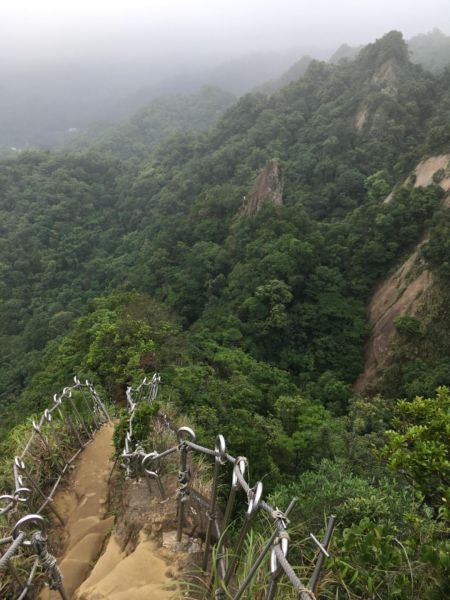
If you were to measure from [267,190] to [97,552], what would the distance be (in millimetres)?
31215

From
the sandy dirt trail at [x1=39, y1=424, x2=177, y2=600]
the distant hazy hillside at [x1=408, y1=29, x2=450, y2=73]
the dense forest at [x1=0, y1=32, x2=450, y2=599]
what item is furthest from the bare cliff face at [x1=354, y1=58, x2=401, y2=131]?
the sandy dirt trail at [x1=39, y1=424, x2=177, y2=600]

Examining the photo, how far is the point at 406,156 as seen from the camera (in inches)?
1345

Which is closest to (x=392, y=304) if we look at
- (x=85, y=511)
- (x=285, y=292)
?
(x=285, y=292)

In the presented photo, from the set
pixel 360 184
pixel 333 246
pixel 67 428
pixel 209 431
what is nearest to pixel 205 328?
pixel 333 246

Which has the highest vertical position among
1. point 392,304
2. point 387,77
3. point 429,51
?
point 429,51

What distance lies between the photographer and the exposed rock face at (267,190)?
33.4 metres

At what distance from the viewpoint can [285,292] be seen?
24781 millimetres

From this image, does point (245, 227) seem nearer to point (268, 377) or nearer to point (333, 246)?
point (333, 246)

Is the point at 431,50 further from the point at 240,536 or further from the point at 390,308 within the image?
the point at 240,536

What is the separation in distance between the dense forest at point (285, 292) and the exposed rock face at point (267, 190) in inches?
6.1

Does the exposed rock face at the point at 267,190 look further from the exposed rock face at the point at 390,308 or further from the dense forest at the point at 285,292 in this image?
the exposed rock face at the point at 390,308

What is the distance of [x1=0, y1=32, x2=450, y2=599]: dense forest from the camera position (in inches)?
230

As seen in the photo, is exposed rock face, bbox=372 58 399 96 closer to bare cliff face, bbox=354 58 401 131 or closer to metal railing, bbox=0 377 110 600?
bare cliff face, bbox=354 58 401 131

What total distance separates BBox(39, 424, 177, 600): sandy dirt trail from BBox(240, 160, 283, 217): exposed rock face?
93.2 feet
